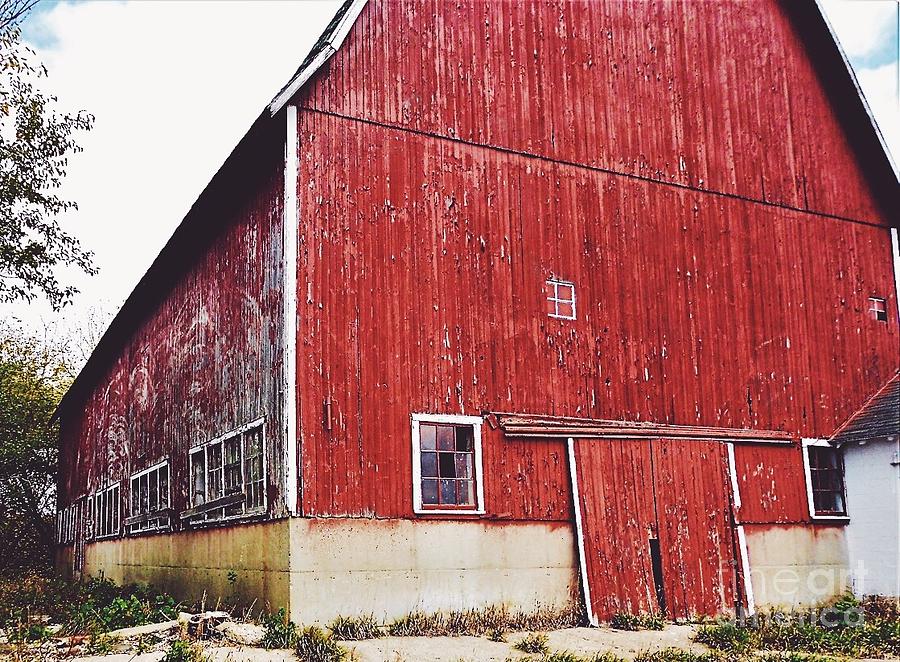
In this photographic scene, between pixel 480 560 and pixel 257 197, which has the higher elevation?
pixel 257 197

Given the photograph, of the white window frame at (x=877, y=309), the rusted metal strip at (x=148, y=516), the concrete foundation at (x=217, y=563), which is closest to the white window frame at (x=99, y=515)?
the rusted metal strip at (x=148, y=516)

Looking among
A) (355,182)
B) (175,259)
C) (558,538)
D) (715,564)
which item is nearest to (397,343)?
(355,182)

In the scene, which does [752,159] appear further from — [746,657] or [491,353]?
[746,657]

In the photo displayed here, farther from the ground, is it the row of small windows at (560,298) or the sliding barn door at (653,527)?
the row of small windows at (560,298)

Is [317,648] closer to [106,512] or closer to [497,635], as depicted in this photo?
[497,635]

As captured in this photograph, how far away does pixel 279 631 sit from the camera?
473 inches

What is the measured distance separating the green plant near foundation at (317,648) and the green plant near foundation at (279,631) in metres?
0.10

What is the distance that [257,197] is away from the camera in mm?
15086

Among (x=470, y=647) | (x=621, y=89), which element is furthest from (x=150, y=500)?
(x=621, y=89)

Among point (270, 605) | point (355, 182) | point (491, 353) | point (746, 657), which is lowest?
point (746, 657)

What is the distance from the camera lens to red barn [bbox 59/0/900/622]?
1351 centimetres

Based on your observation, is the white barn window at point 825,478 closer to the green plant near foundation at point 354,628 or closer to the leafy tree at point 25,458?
the green plant near foundation at point 354,628

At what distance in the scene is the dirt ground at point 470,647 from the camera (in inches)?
444

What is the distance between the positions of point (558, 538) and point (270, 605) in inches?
162
